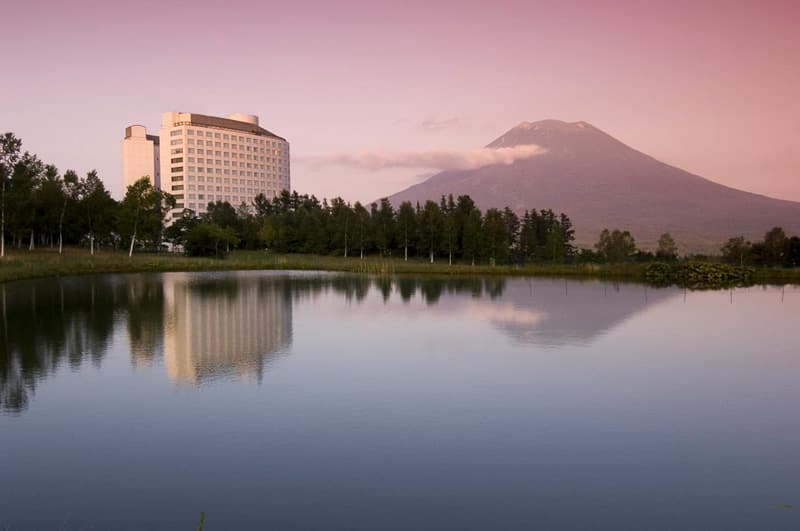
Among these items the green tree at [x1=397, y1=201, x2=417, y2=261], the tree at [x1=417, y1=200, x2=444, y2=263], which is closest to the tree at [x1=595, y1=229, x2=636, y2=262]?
the tree at [x1=417, y1=200, x2=444, y2=263]

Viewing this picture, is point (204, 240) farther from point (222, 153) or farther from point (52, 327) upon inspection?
point (222, 153)

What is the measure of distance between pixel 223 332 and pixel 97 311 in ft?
30.2

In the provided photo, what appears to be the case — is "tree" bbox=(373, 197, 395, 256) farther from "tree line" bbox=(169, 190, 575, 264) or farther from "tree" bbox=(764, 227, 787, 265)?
"tree" bbox=(764, 227, 787, 265)

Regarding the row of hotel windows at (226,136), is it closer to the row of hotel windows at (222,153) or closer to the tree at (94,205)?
the row of hotel windows at (222,153)

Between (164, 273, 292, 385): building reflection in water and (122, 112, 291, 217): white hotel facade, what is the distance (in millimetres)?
122390

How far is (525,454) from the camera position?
9.80 metres

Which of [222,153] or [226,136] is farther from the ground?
[226,136]

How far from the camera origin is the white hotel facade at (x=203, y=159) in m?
149

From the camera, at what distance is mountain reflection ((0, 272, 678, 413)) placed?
15969mm

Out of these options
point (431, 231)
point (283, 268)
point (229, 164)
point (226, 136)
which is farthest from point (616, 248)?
point (226, 136)

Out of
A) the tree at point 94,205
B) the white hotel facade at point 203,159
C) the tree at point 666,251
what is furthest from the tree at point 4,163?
the white hotel facade at point 203,159

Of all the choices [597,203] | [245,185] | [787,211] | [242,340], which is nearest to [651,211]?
[597,203]

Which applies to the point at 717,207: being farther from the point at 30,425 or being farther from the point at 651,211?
the point at 30,425

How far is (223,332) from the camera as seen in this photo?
2080 cm
